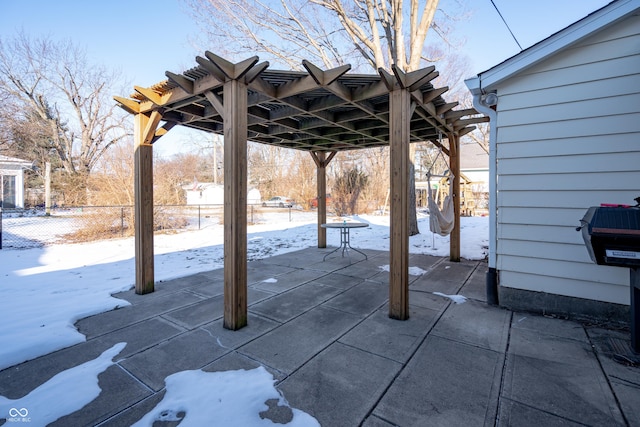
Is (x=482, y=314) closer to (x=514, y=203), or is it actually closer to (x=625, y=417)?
(x=514, y=203)

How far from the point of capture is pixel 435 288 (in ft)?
12.2

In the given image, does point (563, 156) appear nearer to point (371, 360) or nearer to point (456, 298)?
point (456, 298)

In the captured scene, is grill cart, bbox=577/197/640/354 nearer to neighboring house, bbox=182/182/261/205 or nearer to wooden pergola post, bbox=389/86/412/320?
wooden pergola post, bbox=389/86/412/320

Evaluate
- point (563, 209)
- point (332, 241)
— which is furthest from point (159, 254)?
point (563, 209)

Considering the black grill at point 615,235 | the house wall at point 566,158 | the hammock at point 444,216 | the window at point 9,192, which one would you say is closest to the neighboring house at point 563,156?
the house wall at point 566,158

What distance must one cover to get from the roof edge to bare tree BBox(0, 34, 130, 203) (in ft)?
57.0

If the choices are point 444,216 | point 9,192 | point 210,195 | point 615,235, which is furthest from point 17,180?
point 615,235

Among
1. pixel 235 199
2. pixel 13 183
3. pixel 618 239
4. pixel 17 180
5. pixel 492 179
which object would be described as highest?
pixel 17 180

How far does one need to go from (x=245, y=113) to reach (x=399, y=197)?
60.9 inches

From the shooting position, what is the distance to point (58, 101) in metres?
17.8

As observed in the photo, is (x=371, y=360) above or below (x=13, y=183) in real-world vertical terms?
below

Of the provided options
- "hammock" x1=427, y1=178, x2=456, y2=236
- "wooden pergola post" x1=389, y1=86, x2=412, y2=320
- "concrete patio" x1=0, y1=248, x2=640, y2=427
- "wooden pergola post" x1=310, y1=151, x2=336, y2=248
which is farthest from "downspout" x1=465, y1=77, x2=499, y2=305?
"wooden pergola post" x1=310, y1=151, x2=336, y2=248

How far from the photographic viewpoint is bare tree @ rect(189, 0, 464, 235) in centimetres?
746

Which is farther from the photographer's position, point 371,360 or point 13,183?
point 13,183
